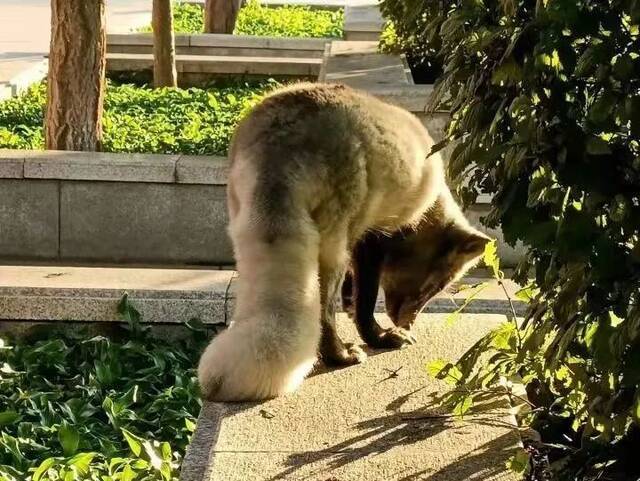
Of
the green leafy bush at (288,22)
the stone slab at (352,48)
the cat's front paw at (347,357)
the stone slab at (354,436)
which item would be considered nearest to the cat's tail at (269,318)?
the stone slab at (354,436)

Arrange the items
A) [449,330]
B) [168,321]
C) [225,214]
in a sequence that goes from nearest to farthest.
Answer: [449,330]
[168,321]
[225,214]

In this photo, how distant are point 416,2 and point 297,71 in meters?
10.5

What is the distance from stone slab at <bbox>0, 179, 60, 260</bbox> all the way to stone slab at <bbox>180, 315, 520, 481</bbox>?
4017 mm

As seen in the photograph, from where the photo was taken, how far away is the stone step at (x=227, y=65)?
45.3 feet

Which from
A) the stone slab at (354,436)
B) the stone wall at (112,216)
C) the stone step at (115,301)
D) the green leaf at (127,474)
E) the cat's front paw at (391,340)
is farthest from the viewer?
the stone wall at (112,216)

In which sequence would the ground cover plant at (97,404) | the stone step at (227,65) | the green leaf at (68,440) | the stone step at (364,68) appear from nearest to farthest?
the ground cover plant at (97,404) < the green leaf at (68,440) < the stone step at (364,68) < the stone step at (227,65)

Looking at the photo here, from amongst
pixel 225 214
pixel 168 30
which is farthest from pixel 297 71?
pixel 225 214

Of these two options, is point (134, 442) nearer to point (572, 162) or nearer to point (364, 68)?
point (572, 162)

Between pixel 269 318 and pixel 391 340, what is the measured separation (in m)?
1.09

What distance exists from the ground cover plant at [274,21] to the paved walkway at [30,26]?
0.84 metres

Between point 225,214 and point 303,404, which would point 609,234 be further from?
point 225,214

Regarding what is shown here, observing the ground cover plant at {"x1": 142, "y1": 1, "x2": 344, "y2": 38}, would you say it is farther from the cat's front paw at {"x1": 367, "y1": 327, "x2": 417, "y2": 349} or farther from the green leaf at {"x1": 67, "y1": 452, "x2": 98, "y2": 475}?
the green leaf at {"x1": 67, "y1": 452, "x2": 98, "y2": 475}

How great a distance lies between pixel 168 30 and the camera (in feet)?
40.4

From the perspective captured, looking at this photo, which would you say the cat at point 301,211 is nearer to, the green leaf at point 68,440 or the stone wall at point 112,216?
the green leaf at point 68,440
